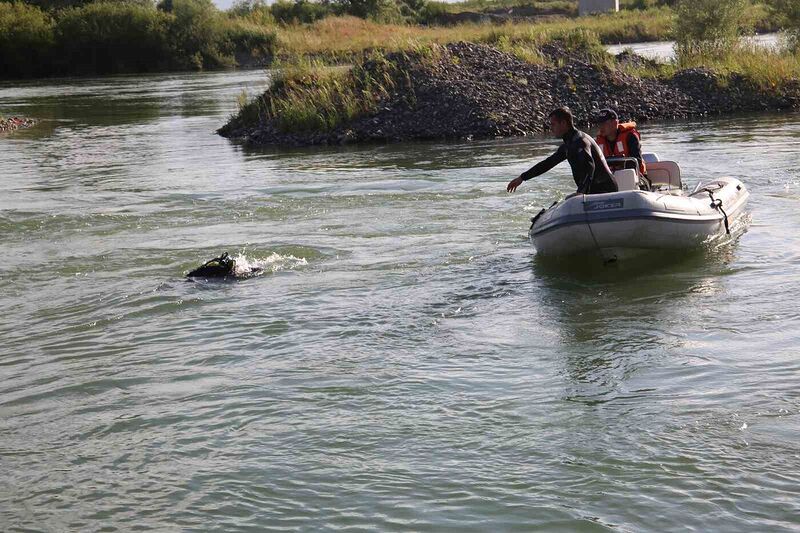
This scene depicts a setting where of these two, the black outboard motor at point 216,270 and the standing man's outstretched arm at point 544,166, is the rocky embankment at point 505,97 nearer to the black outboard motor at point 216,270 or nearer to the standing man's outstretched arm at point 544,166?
the standing man's outstretched arm at point 544,166

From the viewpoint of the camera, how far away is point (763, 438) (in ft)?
19.2

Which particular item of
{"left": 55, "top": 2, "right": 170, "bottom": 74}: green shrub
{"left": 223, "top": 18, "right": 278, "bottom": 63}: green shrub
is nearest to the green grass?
{"left": 223, "top": 18, "right": 278, "bottom": 63}: green shrub

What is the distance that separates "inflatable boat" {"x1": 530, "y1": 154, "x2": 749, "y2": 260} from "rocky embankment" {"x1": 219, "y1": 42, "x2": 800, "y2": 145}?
12187mm

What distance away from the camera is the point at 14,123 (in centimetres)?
2889

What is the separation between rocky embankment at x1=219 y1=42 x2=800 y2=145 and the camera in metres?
22.8

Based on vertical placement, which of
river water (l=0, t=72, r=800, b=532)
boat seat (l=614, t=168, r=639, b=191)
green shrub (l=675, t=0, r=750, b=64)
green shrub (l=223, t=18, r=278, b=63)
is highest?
green shrub (l=223, t=18, r=278, b=63)

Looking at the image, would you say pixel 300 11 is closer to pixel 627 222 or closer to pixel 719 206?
pixel 719 206

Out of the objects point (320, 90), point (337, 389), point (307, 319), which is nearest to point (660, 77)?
point (320, 90)

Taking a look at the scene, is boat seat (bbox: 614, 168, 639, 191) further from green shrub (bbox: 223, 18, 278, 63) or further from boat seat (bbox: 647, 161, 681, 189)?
green shrub (bbox: 223, 18, 278, 63)

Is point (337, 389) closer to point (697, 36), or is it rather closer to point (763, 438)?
point (763, 438)

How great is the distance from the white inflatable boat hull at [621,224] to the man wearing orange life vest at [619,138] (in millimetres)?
962

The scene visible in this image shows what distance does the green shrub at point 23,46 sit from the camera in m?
54.9

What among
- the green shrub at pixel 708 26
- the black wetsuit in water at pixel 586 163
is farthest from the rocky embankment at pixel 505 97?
the black wetsuit in water at pixel 586 163

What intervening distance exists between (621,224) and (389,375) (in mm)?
3231
